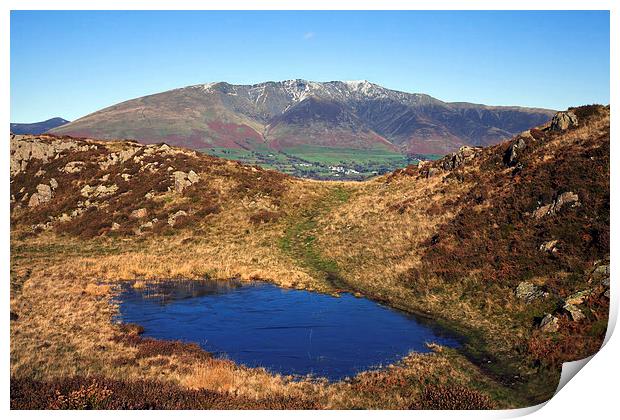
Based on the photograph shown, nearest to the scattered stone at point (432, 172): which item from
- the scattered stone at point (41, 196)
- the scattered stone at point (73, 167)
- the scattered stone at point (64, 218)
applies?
the scattered stone at point (64, 218)

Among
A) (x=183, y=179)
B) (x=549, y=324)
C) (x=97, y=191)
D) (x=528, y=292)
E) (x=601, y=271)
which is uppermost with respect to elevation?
(x=183, y=179)

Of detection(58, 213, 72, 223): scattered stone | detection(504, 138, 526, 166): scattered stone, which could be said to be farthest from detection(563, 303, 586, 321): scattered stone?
detection(58, 213, 72, 223): scattered stone

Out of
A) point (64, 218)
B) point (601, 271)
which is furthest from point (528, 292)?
point (64, 218)

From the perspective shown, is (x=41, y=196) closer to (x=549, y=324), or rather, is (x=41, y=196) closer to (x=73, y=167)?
(x=73, y=167)

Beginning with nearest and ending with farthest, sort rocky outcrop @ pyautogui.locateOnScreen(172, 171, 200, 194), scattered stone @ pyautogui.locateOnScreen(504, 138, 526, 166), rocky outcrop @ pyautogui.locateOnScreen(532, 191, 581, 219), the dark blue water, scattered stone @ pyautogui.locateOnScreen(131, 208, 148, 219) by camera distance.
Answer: the dark blue water < rocky outcrop @ pyautogui.locateOnScreen(532, 191, 581, 219) < scattered stone @ pyautogui.locateOnScreen(504, 138, 526, 166) < scattered stone @ pyautogui.locateOnScreen(131, 208, 148, 219) < rocky outcrop @ pyautogui.locateOnScreen(172, 171, 200, 194)

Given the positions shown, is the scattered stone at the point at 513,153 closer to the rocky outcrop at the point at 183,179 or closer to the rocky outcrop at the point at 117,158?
the rocky outcrop at the point at 183,179

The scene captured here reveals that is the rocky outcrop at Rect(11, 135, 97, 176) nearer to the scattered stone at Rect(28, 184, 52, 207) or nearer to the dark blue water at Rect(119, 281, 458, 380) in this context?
the scattered stone at Rect(28, 184, 52, 207)
